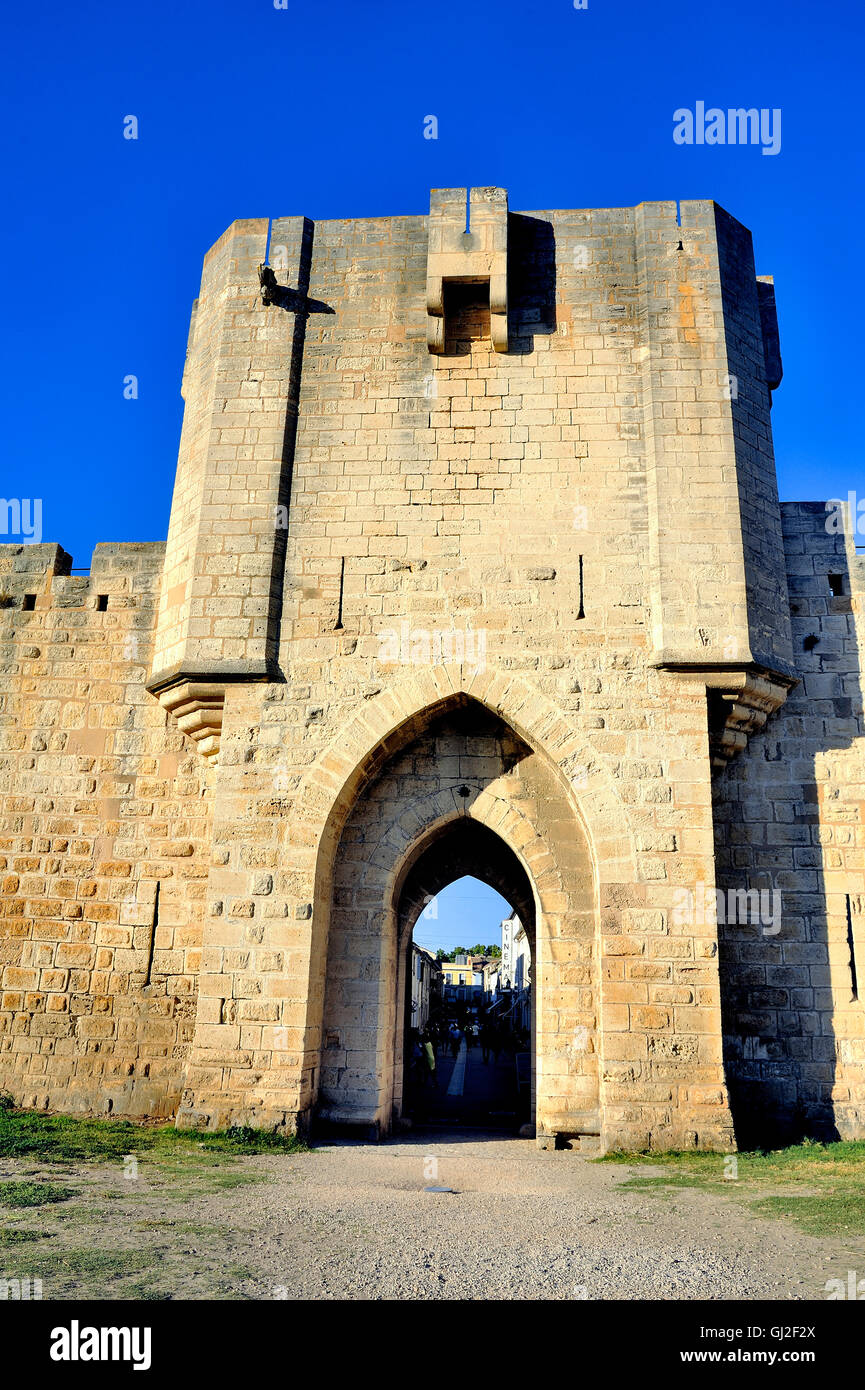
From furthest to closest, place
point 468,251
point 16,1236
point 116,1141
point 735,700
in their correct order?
1. point 468,251
2. point 735,700
3. point 116,1141
4. point 16,1236

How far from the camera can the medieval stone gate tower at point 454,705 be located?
7.59m

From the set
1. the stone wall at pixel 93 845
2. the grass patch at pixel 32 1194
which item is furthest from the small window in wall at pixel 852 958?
the grass patch at pixel 32 1194

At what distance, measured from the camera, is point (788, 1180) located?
6.04m

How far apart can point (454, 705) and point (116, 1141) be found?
14.0 feet

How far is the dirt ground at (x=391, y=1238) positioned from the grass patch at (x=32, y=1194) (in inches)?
3.9

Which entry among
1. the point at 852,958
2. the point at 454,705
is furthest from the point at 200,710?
the point at 852,958

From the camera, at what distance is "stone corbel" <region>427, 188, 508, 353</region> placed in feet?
28.7

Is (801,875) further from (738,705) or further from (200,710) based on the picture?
(200,710)

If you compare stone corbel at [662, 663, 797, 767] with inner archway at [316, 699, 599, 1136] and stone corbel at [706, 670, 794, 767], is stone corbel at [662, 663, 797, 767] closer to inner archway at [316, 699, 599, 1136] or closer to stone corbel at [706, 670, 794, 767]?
stone corbel at [706, 670, 794, 767]

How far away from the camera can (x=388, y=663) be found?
8.14 meters

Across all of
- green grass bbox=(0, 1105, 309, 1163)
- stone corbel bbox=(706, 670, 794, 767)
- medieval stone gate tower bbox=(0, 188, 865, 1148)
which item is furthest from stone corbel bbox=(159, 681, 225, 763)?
stone corbel bbox=(706, 670, 794, 767)

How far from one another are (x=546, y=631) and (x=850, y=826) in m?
3.25

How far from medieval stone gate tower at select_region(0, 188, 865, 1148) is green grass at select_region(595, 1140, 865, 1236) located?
1.29 feet

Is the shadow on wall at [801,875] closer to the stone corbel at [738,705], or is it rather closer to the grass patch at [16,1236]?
the stone corbel at [738,705]
